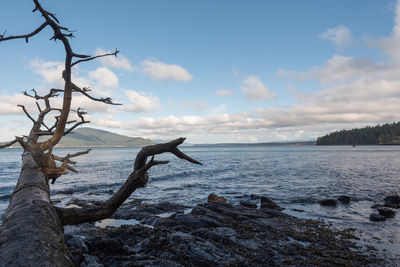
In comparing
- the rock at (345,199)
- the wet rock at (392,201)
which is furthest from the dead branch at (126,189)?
the wet rock at (392,201)

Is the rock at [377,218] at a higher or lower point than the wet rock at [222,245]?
lower

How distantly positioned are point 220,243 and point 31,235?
256 inches

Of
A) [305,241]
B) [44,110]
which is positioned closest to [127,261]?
[305,241]

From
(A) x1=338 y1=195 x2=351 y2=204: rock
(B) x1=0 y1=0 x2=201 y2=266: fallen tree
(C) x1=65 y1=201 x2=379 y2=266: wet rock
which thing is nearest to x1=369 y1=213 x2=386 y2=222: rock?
(C) x1=65 y1=201 x2=379 y2=266: wet rock

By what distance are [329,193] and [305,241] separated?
15.0m

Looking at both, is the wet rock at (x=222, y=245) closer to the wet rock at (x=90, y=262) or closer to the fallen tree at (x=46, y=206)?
the wet rock at (x=90, y=262)

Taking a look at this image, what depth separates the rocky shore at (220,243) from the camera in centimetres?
669

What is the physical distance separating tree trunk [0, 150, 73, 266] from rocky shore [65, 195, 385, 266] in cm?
210

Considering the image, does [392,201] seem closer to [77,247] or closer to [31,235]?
[77,247]

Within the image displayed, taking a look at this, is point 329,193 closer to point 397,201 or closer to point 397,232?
point 397,201

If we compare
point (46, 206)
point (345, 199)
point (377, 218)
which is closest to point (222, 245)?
point (46, 206)

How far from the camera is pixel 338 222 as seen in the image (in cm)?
1361

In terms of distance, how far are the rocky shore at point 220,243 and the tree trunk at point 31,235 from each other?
2.10m

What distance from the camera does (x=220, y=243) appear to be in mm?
8453
